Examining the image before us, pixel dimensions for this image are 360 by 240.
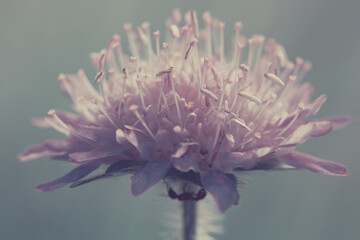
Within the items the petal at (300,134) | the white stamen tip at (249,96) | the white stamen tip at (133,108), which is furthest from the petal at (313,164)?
the white stamen tip at (133,108)

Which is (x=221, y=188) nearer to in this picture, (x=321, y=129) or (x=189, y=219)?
(x=189, y=219)

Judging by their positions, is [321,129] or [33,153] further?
[33,153]

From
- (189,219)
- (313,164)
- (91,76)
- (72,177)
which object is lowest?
(189,219)

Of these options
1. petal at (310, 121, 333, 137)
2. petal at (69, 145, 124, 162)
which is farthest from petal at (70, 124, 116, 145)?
petal at (310, 121, 333, 137)

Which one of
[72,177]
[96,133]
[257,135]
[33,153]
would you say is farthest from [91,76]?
[257,135]

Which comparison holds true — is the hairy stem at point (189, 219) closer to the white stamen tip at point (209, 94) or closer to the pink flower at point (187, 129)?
the pink flower at point (187, 129)

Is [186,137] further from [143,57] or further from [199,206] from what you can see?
[143,57]

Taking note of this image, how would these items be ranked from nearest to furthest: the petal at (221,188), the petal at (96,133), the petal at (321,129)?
1. the petal at (221,188)
2. the petal at (96,133)
3. the petal at (321,129)
